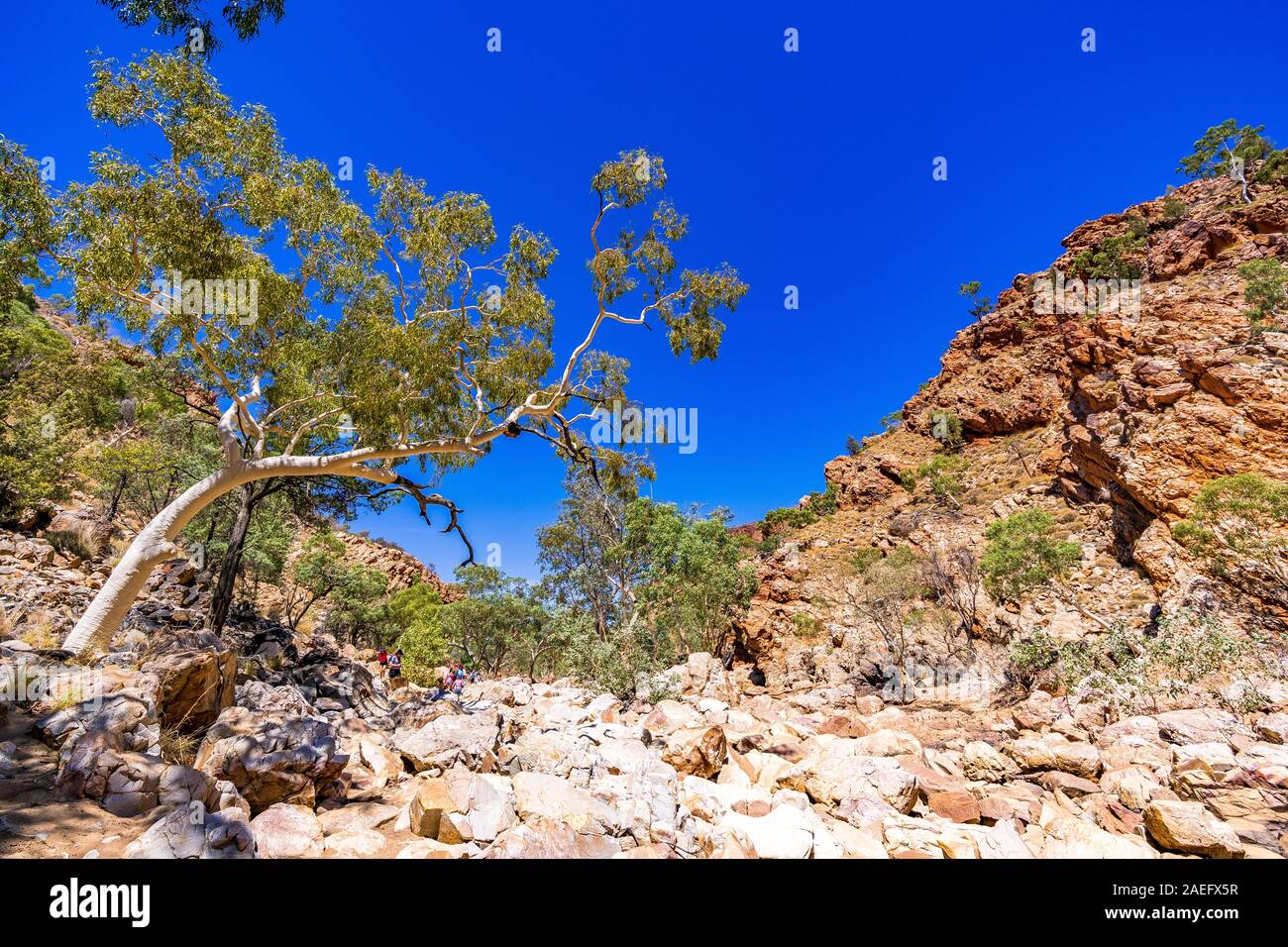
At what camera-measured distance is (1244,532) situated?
12938 millimetres

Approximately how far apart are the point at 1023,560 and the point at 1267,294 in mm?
16361

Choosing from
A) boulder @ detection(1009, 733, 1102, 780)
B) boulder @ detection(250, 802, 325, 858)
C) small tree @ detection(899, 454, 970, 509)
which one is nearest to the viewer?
boulder @ detection(250, 802, 325, 858)

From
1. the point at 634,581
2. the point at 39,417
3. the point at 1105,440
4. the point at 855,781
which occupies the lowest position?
the point at 634,581

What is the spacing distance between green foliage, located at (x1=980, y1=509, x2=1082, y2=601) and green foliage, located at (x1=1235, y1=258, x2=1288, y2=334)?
10.9 meters

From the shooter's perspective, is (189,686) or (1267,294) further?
(1267,294)

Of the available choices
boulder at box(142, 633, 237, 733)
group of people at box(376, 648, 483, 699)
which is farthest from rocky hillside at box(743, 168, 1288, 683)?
boulder at box(142, 633, 237, 733)

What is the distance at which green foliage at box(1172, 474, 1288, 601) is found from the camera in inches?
492

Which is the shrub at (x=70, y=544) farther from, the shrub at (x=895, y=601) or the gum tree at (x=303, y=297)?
the shrub at (x=895, y=601)

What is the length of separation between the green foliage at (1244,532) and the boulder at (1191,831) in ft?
41.6

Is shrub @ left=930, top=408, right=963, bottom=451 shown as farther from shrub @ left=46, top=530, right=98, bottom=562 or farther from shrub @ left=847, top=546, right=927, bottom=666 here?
shrub @ left=46, top=530, right=98, bottom=562

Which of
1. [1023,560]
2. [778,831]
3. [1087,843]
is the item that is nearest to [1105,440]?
[1023,560]

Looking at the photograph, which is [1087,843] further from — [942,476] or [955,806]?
[942,476]

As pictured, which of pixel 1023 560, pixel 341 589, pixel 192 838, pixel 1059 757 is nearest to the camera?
pixel 192 838

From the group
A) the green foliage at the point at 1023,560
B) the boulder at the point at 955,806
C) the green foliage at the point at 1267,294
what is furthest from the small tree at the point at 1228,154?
the boulder at the point at 955,806
